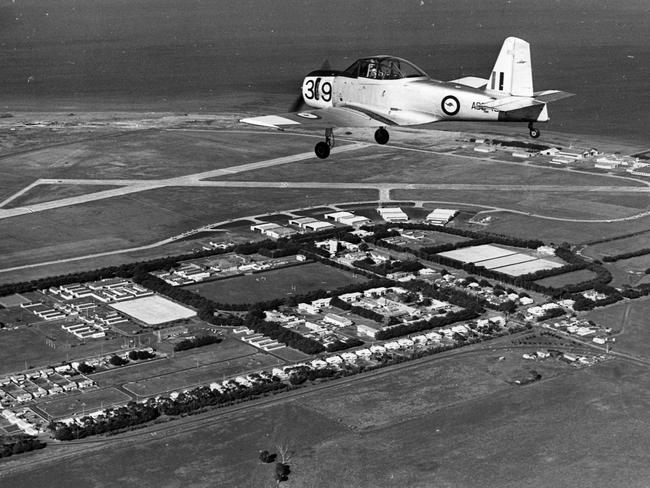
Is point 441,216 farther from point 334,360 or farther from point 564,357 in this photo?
point 334,360

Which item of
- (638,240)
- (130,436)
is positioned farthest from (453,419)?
(638,240)

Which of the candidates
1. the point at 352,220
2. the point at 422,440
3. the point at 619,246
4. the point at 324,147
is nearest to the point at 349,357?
the point at 422,440

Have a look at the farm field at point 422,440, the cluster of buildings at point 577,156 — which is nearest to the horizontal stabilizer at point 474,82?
the farm field at point 422,440

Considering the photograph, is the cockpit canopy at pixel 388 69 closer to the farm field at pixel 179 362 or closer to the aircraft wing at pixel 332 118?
the aircraft wing at pixel 332 118

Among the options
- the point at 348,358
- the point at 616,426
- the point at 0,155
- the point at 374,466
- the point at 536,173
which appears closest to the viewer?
the point at 374,466

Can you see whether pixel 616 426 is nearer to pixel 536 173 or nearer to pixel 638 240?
pixel 638 240

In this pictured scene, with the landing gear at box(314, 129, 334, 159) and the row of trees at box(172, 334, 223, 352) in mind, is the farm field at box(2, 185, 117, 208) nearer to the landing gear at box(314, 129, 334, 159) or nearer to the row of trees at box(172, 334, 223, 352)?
Result: the landing gear at box(314, 129, 334, 159)
